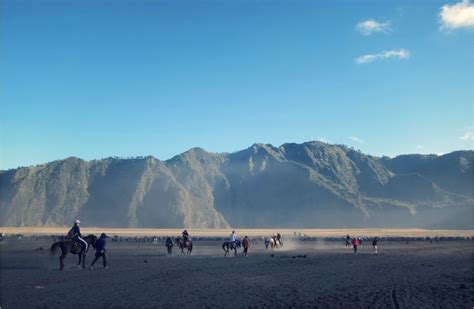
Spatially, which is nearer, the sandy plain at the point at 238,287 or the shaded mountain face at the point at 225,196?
the sandy plain at the point at 238,287

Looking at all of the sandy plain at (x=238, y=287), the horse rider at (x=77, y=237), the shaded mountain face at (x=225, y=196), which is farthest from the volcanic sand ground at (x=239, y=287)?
the shaded mountain face at (x=225, y=196)

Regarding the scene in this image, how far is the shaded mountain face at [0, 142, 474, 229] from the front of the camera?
148250 millimetres

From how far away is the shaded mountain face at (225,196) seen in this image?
148250 mm

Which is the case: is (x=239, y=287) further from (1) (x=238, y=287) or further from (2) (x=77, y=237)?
(2) (x=77, y=237)

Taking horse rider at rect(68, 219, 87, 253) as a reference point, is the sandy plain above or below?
below

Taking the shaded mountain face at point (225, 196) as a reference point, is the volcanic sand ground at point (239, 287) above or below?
below

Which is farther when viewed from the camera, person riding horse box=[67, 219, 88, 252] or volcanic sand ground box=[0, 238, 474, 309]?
person riding horse box=[67, 219, 88, 252]

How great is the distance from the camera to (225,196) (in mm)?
177000

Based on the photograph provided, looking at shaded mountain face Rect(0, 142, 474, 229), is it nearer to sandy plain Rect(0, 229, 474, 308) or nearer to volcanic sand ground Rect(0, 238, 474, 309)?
volcanic sand ground Rect(0, 238, 474, 309)

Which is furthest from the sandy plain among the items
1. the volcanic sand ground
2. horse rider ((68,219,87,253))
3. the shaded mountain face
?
the shaded mountain face

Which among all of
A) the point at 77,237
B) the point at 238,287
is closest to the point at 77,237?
the point at 77,237

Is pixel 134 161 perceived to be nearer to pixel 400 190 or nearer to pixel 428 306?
pixel 400 190

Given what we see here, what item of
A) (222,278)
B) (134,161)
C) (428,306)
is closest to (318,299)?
(428,306)

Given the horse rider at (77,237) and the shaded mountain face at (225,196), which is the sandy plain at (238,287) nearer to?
the horse rider at (77,237)
